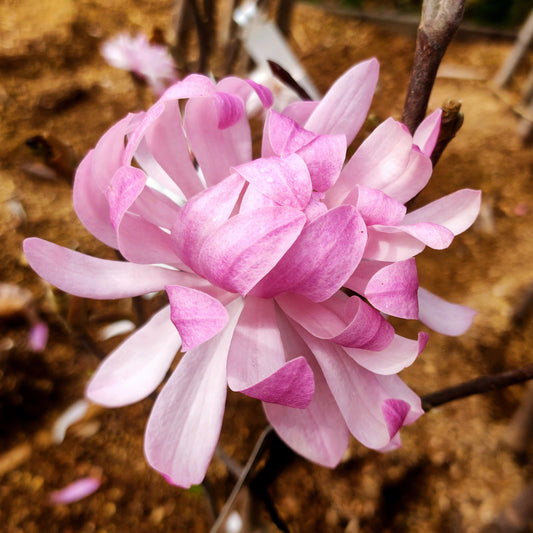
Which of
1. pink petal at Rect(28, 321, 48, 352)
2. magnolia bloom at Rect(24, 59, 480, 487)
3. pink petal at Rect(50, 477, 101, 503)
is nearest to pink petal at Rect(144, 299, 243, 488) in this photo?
magnolia bloom at Rect(24, 59, 480, 487)

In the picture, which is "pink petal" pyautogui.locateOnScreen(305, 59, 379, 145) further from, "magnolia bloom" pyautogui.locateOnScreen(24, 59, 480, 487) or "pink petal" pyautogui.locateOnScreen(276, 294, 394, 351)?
"pink petal" pyautogui.locateOnScreen(276, 294, 394, 351)

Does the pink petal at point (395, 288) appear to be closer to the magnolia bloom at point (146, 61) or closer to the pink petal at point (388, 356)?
the pink petal at point (388, 356)

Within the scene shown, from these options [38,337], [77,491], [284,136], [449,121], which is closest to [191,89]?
[284,136]

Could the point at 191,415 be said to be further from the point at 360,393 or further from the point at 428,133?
the point at 428,133

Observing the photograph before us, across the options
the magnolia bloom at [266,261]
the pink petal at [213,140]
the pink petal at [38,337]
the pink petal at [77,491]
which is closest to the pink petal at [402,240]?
the magnolia bloom at [266,261]

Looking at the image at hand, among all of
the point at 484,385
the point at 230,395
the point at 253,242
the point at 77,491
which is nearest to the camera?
the point at 253,242
